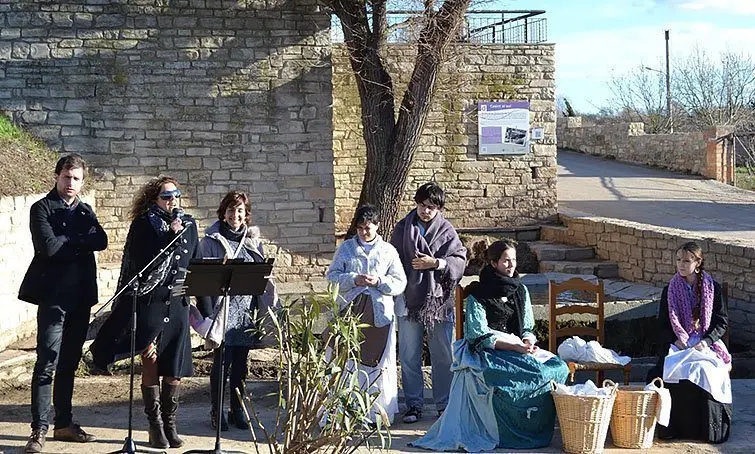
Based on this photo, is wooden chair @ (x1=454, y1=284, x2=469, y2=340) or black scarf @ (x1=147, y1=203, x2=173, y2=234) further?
wooden chair @ (x1=454, y1=284, x2=469, y2=340)

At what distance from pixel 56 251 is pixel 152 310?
0.66 metres

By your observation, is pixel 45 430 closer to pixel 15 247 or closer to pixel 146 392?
pixel 146 392

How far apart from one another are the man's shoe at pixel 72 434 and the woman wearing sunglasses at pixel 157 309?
1.51ft

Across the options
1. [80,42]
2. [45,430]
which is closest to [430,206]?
[45,430]

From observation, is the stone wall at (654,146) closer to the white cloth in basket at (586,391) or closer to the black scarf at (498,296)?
the black scarf at (498,296)

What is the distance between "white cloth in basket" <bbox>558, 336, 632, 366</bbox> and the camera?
6473 mm

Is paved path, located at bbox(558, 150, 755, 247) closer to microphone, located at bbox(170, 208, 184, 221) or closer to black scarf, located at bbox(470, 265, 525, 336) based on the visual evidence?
black scarf, located at bbox(470, 265, 525, 336)

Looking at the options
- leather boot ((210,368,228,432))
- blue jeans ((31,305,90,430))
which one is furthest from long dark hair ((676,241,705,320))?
blue jeans ((31,305,90,430))

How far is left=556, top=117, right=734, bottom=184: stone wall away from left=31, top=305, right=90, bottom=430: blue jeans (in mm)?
16815

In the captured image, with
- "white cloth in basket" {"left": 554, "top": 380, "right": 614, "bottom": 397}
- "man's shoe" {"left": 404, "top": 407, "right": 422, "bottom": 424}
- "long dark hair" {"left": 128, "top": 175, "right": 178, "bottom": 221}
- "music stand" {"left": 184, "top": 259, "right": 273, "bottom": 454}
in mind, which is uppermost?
"long dark hair" {"left": 128, "top": 175, "right": 178, "bottom": 221}

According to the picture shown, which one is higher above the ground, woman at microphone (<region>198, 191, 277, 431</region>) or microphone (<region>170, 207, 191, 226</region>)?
microphone (<region>170, 207, 191, 226</region>)

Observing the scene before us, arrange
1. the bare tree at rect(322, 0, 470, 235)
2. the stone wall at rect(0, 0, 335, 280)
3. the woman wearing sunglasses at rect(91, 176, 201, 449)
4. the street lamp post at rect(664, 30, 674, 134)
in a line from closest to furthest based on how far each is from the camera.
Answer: the woman wearing sunglasses at rect(91, 176, 201, 449) → the bare tree at rect(322, 0, 470, 235) → the stone wall at rect(0, 0, 335, 280) → the street lamp post at rect(664, 30, 674, 134)

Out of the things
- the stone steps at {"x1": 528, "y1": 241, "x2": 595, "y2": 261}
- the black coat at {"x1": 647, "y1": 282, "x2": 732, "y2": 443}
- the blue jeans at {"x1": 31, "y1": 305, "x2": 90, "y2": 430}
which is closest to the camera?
the blue jeans at {"x1": 31, "y1": 305, "x2": 90, "y2": 430}

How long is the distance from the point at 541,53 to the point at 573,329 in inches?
340
